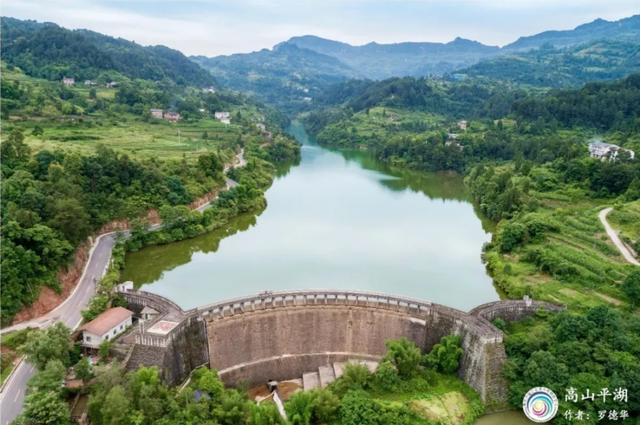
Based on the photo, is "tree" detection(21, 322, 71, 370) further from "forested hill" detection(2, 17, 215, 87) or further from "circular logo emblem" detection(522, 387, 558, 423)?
"forested hill" detection(2, 17, 215, 87)

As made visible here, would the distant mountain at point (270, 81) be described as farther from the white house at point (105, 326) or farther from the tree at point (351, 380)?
the tree at point (351, 380)

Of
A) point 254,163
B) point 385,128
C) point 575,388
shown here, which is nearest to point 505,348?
point 575,388

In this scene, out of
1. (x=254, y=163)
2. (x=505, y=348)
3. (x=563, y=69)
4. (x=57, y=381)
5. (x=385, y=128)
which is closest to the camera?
(x=57, y=381)

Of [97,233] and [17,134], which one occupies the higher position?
[17,134]

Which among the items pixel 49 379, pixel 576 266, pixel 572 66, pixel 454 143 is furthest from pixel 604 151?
pixel 572 66

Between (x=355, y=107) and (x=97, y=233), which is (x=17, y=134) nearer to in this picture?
(x=97, y=233)

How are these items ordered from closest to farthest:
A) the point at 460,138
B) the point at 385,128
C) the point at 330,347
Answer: the point at 330,347 < the point at 460,138 < the point at 385,128

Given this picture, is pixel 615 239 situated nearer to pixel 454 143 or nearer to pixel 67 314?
pixel 67 314
